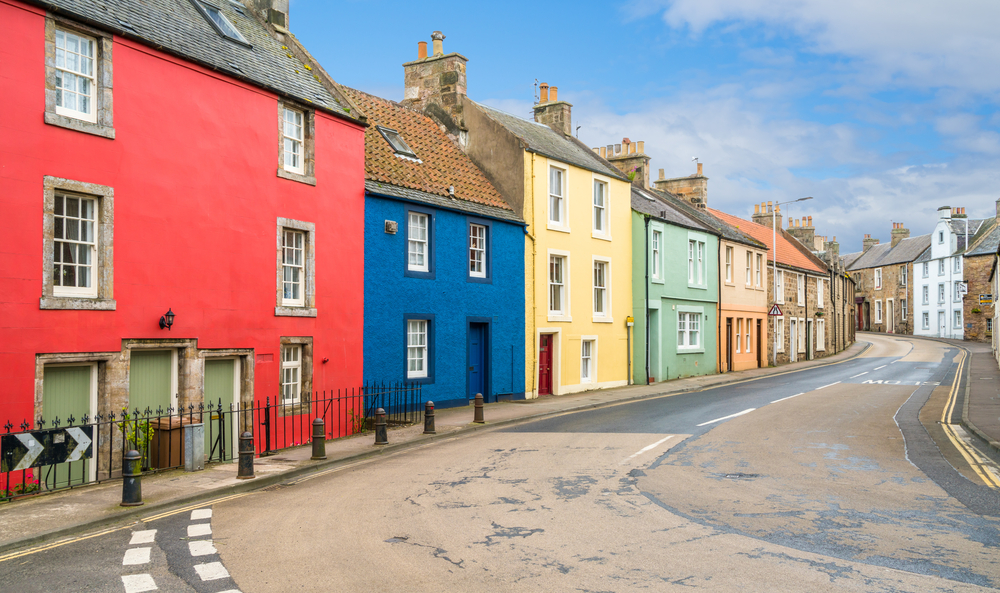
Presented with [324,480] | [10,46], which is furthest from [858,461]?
[10,46]

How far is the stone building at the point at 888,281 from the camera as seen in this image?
7906cm

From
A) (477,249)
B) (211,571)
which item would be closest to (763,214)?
(477,249)

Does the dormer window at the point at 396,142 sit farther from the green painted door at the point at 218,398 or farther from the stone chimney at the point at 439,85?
the green painted door at the point at 218,398

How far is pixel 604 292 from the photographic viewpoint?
1114 inches

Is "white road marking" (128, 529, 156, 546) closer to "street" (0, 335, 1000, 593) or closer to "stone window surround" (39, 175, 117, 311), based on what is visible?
"street" (0, 335, 1000, 593)

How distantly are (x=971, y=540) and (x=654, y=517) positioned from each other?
3.21m

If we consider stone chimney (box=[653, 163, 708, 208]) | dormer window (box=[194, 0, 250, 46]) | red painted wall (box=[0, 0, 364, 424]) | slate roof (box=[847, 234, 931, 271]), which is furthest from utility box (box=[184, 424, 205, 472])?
slate roof (box=[847, 234, 931, 271])

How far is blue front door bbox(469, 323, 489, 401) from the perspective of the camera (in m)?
22.2

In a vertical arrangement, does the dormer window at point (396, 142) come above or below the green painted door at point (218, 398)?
above

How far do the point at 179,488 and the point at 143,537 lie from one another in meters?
2.55

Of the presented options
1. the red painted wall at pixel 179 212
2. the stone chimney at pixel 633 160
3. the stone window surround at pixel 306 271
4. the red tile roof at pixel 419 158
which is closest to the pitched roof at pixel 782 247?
the stone chimney at pixel 633 160

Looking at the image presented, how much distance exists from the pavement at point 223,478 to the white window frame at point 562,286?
10.2ft

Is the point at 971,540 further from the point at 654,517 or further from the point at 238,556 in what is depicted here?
the point at 238,556

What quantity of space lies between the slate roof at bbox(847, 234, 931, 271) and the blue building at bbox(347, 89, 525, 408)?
224 feet
